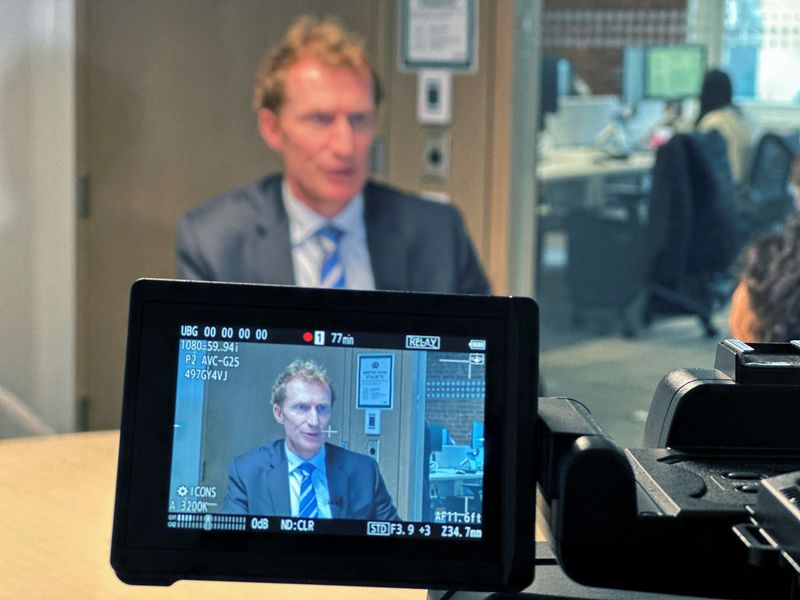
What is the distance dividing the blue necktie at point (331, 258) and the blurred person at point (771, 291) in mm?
1266

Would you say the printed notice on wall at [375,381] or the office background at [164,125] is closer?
the printed notice on wall at [375,381]

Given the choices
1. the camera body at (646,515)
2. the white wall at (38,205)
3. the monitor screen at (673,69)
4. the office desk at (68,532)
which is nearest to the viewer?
the camera body at (646,515)

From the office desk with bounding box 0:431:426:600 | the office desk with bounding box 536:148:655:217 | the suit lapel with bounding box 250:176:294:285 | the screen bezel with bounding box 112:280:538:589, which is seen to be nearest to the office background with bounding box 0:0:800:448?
the office desk with bounding box 536:148:655:217

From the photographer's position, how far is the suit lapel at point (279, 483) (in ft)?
3.80

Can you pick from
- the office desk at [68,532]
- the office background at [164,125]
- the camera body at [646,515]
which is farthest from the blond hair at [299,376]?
the office background at [164,125]

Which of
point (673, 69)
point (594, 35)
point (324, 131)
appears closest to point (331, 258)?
point (324, 131)

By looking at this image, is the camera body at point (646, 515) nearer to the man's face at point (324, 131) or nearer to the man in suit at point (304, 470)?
the man in suit at point (304, 470)

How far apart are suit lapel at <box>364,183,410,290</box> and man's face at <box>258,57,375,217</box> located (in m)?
0.10

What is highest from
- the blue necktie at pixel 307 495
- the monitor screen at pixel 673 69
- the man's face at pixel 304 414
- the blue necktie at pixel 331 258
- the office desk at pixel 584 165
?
the monitor screen at pixel 673 69

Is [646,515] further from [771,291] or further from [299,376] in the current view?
[771,291]

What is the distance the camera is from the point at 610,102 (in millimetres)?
3832

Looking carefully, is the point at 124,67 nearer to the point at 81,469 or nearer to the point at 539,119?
the point at 539,119

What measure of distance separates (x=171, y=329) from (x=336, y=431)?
18 centimetres

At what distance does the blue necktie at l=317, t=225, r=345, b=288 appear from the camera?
3.54m
